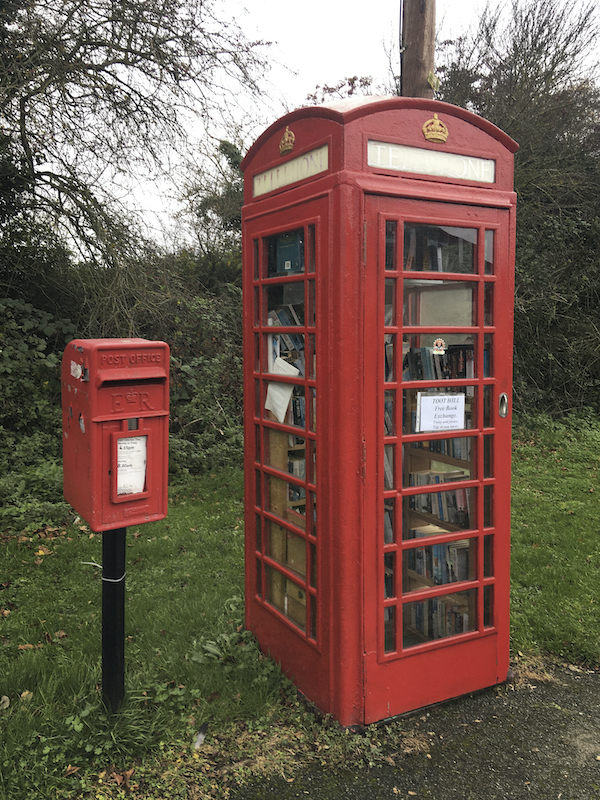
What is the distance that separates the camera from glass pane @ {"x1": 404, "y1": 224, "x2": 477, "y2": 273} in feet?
9.66

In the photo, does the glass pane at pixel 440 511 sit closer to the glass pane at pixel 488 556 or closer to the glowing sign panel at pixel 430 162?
the glass pane at pixel 488 556

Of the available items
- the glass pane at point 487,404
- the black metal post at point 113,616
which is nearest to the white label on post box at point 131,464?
the black metal post at point 113,616

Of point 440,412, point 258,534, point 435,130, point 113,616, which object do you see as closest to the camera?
point 113,616

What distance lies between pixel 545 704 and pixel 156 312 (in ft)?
20.4

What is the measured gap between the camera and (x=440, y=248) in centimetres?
302

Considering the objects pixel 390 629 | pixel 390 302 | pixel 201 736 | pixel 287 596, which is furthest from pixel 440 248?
pixel 201 736

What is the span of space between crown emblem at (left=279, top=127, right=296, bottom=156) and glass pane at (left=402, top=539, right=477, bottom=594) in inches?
83.5

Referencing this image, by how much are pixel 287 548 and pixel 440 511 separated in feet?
2.80

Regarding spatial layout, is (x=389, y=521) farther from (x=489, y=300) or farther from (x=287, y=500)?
(x=489, y=300)

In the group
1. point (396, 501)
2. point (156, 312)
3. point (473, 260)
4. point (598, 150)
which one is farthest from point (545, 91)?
point (396, 501)

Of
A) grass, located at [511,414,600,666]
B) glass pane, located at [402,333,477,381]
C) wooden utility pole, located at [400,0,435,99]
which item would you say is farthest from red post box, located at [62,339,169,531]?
wooden utility pole, located at [400,0,435,99]

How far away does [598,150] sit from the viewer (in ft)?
38.2

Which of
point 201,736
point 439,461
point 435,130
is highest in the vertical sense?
point 435,130

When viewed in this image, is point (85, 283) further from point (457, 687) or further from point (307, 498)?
point (457, 687)
